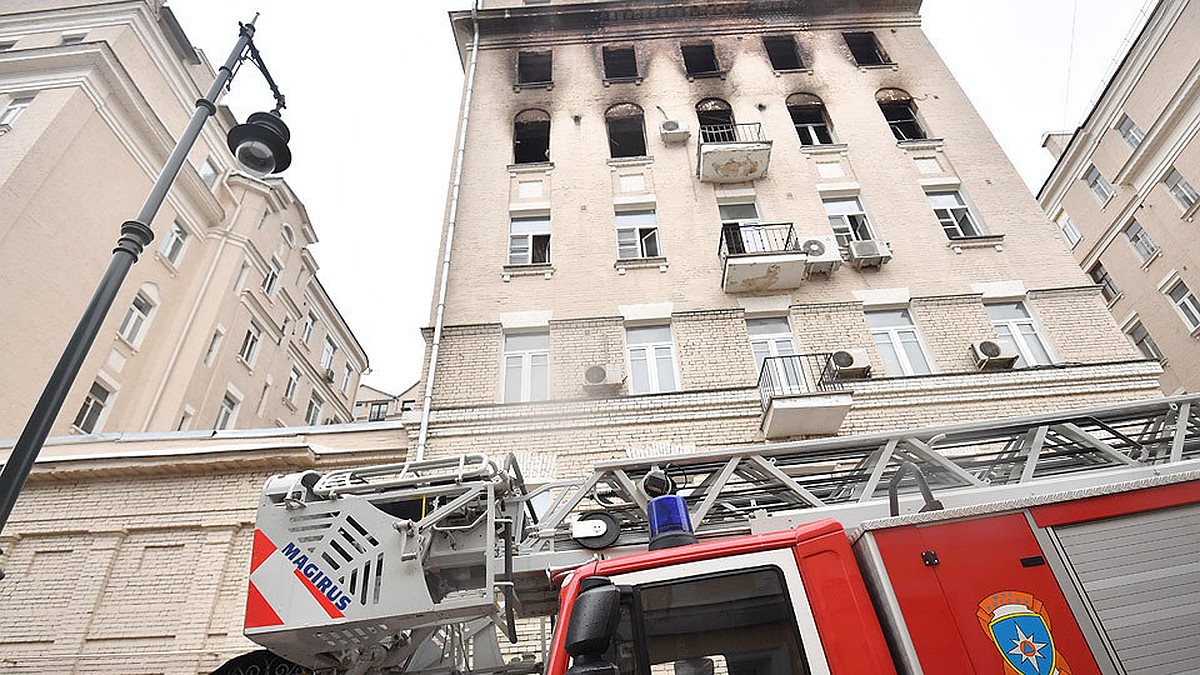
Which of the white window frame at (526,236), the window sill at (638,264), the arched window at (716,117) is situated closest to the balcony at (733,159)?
the arched window at (716,117)

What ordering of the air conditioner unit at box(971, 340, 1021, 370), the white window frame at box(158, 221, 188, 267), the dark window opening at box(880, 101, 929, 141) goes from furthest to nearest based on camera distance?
the white window frame at box(158, 221, 188, 267) → the dark window opening at box(880, 101, 929, 141) → the air conditioner unit at box(971, 340, 1021, 370)

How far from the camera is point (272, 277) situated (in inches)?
1000

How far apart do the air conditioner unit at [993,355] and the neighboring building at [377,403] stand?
88.2ft

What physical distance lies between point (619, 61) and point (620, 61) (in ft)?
0.10

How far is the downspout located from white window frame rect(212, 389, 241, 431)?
12.1m

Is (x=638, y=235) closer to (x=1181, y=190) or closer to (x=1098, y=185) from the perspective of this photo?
(x=1181, y=190)

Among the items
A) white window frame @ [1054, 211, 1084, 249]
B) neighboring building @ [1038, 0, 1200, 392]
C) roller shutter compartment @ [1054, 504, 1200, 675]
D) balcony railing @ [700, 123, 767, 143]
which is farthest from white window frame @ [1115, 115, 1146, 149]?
roller shutter compartment @ [1054, 504, 1200, 675]

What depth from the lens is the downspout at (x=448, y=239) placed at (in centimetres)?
1113

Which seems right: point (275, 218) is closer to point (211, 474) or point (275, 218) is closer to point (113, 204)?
point (113, 204)

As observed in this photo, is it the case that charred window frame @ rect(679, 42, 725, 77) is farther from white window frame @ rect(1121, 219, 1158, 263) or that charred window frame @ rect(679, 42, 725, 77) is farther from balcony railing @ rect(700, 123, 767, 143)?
white window frame @ rect(1121, 219, 1158, 263)

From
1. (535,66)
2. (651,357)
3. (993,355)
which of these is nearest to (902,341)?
(993,355)

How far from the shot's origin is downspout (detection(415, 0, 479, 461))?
36.5 feet

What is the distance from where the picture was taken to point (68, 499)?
11.3 meters

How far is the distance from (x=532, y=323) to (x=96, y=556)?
338 inches
